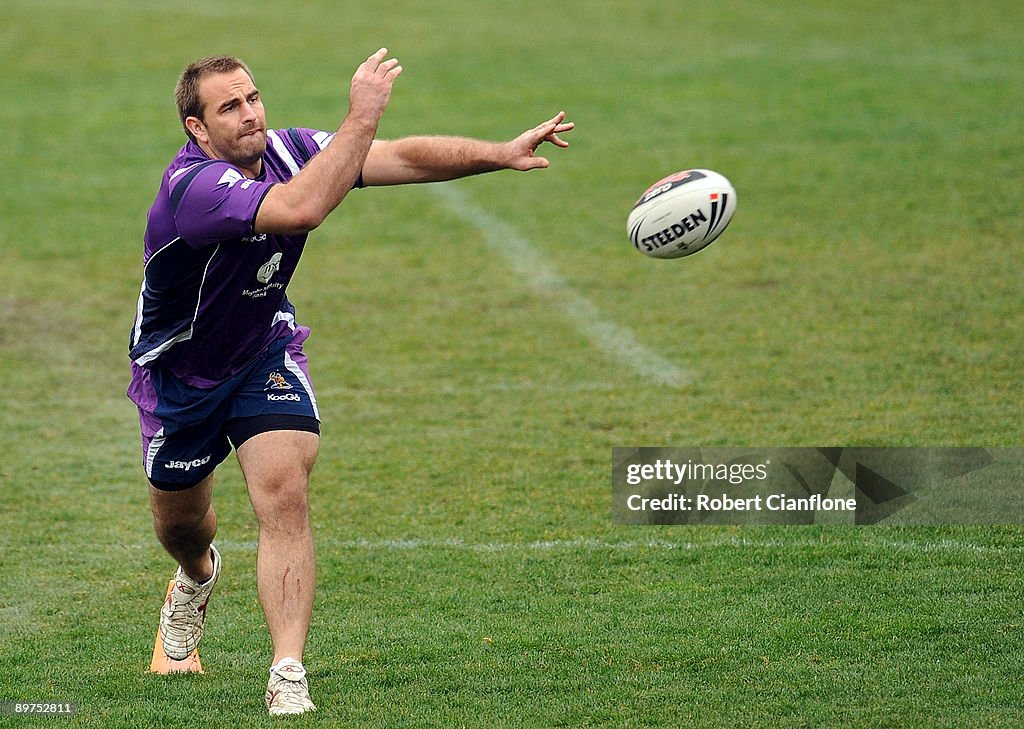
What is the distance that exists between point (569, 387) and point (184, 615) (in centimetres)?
428

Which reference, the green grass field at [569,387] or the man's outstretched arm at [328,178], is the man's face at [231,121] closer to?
the man's outstretched arm at [328,178]

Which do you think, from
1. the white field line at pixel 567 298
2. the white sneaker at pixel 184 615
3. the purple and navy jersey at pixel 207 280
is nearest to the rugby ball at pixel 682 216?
the purple and navy jersey at pixel 207 280

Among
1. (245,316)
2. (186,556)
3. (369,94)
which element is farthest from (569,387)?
(369,94)

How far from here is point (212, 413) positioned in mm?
5320

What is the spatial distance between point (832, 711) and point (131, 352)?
281cm

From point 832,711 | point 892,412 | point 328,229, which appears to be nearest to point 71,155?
point 328,229

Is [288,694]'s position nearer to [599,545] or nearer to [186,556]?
[186,556]

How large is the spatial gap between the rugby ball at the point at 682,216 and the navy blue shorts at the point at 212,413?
6.09 feet

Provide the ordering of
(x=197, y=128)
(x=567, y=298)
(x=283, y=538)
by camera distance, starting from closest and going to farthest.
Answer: (x=283, y=538) → (x=197, y=128) → (x=567, y=298)

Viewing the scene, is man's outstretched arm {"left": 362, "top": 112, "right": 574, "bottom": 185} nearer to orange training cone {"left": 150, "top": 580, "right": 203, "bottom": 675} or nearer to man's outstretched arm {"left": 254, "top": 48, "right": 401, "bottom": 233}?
man's outstretched arm {"left": 254, "top": 48, "right": 401, "bottom": 233}

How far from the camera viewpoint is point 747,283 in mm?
11742

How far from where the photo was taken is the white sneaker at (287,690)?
4.87 meters

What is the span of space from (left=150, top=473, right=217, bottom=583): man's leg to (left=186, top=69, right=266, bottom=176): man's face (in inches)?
47.7

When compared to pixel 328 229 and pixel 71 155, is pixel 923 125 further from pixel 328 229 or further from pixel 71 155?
pixel 71 155
